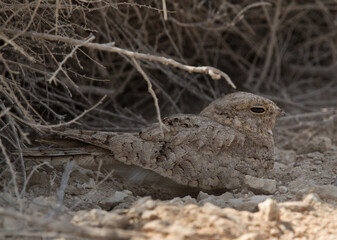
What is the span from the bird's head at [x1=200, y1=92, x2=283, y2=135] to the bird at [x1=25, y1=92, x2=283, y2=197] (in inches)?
3.1

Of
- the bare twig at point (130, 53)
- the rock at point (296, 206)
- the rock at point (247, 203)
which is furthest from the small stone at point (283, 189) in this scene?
the bare twig at point (130, 53)

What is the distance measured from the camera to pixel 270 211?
2.25 metres

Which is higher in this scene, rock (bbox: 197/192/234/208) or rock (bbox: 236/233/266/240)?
rock (bbox: 197/192/234/208)

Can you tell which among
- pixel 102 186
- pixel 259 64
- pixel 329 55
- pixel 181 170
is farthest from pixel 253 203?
pixel 329 55

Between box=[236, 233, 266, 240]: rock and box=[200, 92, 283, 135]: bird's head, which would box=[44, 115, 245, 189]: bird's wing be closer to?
box=[200, 92, 283, 135]: bird's head

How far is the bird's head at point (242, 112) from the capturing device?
10.8 ft

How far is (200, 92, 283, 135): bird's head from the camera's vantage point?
329 centimetres

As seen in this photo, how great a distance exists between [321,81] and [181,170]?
3.46 metres

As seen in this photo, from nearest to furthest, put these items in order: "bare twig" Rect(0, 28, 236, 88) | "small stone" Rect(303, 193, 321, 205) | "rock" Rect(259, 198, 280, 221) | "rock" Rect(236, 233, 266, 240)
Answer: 1. "rock" Rect(236, 233, 266, 240)
2. "rock" Rect(259, 198, 280, 221)
3. "bare twig" Rect(0, 28, 236, 88)
4. "small stone" Rect(303, 193, 321, 205)

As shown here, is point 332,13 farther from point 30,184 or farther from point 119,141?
point 30,184

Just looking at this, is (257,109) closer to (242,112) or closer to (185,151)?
(242,112)

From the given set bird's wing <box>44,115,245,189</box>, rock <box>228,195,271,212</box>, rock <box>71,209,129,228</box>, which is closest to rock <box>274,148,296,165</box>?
bird's wing <box>44,115,245,189</box>

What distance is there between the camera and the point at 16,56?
3.37m

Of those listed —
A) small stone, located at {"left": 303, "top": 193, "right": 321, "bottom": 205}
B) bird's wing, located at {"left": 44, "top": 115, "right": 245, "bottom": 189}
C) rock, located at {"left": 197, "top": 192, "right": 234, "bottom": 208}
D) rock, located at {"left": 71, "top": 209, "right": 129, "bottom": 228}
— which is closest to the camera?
rock, located at {"left": 71, "top": 209, "right": 129, "bottom": 228}
